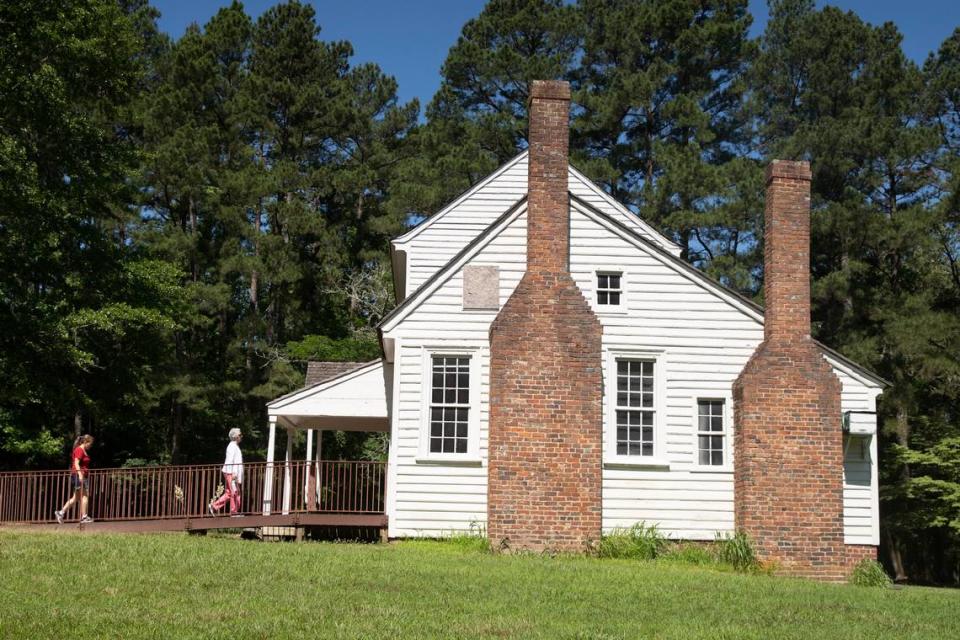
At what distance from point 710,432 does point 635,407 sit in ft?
4.54

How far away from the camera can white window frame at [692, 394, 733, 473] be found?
18.7m

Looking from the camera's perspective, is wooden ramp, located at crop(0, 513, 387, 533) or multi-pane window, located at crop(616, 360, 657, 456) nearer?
wooden ramp, located at crop(0, 513, 387, 533)

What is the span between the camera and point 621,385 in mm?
18922

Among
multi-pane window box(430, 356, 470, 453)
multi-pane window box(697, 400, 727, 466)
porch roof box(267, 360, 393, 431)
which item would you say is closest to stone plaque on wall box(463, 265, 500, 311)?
multi-pane window box(430, 356, 470, 453)

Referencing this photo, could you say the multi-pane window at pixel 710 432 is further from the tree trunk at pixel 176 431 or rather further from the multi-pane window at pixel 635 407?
the tree trunk at pixel 176 431

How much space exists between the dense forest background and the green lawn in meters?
14.2

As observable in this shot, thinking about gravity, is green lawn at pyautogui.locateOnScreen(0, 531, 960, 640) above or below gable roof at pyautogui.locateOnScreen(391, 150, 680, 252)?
below

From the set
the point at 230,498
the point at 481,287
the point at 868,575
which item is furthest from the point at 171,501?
the point at 868,575

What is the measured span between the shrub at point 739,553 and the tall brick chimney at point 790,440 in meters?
0.19

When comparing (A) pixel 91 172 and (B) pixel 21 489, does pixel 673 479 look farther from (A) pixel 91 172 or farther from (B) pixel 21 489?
(A) pixel 91 172

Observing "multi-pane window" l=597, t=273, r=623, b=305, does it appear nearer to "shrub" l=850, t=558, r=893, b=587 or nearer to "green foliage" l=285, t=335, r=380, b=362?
"shrub" l=850, t=558, r=893, b=587

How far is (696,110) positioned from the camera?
40.0 meters

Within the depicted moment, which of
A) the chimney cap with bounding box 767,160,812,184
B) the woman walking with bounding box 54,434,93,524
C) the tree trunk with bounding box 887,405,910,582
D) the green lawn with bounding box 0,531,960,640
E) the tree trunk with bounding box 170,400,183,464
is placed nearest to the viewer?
the green lawn with bounding box 0,531,960,640

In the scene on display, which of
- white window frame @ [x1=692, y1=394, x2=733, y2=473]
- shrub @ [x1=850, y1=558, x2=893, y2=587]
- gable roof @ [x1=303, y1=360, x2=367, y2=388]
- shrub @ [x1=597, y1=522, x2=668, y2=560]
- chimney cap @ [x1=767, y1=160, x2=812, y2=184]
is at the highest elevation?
chimney cap @ [x1=767, y1=160, x2=812, y2=184]
